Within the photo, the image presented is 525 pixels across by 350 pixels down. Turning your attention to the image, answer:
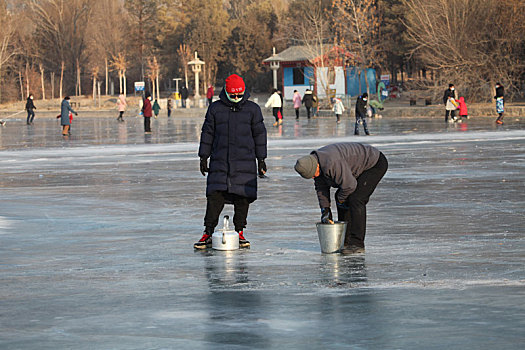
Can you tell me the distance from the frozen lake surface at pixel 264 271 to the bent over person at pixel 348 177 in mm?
295

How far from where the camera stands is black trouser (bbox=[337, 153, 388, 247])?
8203mm

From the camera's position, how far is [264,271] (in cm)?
762

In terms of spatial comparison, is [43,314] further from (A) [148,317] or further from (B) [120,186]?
(B) [120,186]

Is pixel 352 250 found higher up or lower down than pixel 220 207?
lower down

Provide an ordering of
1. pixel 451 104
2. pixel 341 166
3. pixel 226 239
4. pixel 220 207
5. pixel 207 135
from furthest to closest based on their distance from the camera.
Answer: pixel 451 104
pixel 220 207
pixel 207 135
pixel 226 239
pixel 341 166

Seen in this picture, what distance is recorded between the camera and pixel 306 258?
26.9 ft

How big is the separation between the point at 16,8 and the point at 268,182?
123108 millimetres

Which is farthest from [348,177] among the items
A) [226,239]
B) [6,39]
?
[6,39]

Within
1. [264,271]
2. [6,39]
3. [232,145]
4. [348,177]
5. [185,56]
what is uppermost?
[6,39]

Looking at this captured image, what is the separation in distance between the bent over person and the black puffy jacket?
36.2 inches

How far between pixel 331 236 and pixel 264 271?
2.94 ft

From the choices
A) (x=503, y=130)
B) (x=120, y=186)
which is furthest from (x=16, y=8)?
(x=120, y=186)

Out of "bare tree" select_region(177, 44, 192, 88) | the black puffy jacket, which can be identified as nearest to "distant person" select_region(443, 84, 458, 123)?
the black puffy jacket

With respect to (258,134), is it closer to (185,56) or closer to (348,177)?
(348,177)
